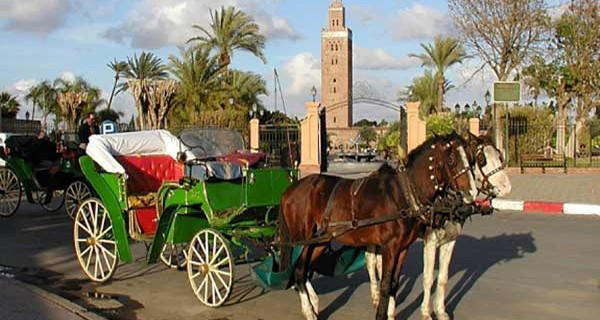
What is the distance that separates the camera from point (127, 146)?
9062 mm

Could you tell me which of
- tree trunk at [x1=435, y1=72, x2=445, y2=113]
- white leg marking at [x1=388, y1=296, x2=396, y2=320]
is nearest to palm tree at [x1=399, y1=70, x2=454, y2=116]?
tree trunk at [x1=435, y1=72, x2=445, y2=113]

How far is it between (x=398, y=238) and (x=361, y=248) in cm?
132

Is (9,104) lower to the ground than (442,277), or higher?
higher

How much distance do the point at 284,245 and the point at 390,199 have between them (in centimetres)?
125

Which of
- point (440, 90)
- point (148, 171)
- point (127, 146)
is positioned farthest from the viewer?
point (440, 90)

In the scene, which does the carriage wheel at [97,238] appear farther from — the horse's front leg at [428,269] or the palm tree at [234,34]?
the palm tree at [234,34]

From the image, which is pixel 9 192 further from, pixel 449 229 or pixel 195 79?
pixel 195 79

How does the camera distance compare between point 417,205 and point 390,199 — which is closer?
point 417,205

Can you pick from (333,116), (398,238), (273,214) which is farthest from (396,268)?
(333,116)

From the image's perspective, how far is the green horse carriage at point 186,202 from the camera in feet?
24.5

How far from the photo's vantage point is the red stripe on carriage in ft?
54.1

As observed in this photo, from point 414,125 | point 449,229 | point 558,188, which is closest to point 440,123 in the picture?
point 414,125

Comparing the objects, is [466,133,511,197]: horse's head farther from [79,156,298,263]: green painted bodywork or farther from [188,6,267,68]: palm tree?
[188,6,267,68]: palm tree

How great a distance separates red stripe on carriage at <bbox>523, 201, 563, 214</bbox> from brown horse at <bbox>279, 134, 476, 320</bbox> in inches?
446
